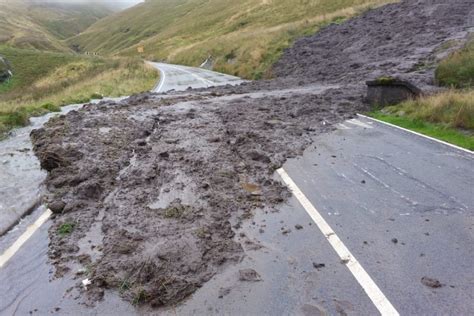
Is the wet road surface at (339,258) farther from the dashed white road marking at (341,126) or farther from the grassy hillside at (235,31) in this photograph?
the grassy hillside at (235,31)

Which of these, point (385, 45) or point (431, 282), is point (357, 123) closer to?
point (431, 282)

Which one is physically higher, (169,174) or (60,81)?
(169,174)

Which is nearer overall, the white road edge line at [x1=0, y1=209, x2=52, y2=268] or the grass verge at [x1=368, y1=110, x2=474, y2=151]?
the white road edge line at [x1=0, y1=209, x2=52, y2=268]

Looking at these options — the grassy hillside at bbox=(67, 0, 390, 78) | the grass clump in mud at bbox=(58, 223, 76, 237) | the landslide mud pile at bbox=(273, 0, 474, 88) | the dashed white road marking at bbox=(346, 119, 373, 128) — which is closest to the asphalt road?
the grass clump in mud at bbox=(58, 223, 76, 237)

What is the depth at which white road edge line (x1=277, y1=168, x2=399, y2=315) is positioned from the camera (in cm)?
388

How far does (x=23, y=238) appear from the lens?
18.1ft

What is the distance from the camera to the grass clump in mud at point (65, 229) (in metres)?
5.53

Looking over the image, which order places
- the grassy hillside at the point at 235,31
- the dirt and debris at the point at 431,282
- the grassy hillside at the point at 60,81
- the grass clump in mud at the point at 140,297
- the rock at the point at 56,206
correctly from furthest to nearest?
the grassy hillside at the point at 235,31, the grassy hillside at the point at 60,81, the rock at the point at 56,206, the dirt and debris at the point at 431,282, the grass clump in mud at the point at 140,297

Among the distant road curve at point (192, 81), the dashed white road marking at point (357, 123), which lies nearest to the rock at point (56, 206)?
the dashed white road marking at point (357, 123)

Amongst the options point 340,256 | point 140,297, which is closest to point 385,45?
point 340,256

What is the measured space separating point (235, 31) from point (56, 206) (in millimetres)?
54945

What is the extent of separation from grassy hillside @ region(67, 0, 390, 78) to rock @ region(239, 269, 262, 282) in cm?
2530

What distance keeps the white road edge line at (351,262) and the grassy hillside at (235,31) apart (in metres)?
23.5

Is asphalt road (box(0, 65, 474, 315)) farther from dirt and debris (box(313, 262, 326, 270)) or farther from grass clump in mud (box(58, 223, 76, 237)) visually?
grass clump in mud (box(58, 223, 76, 237))
